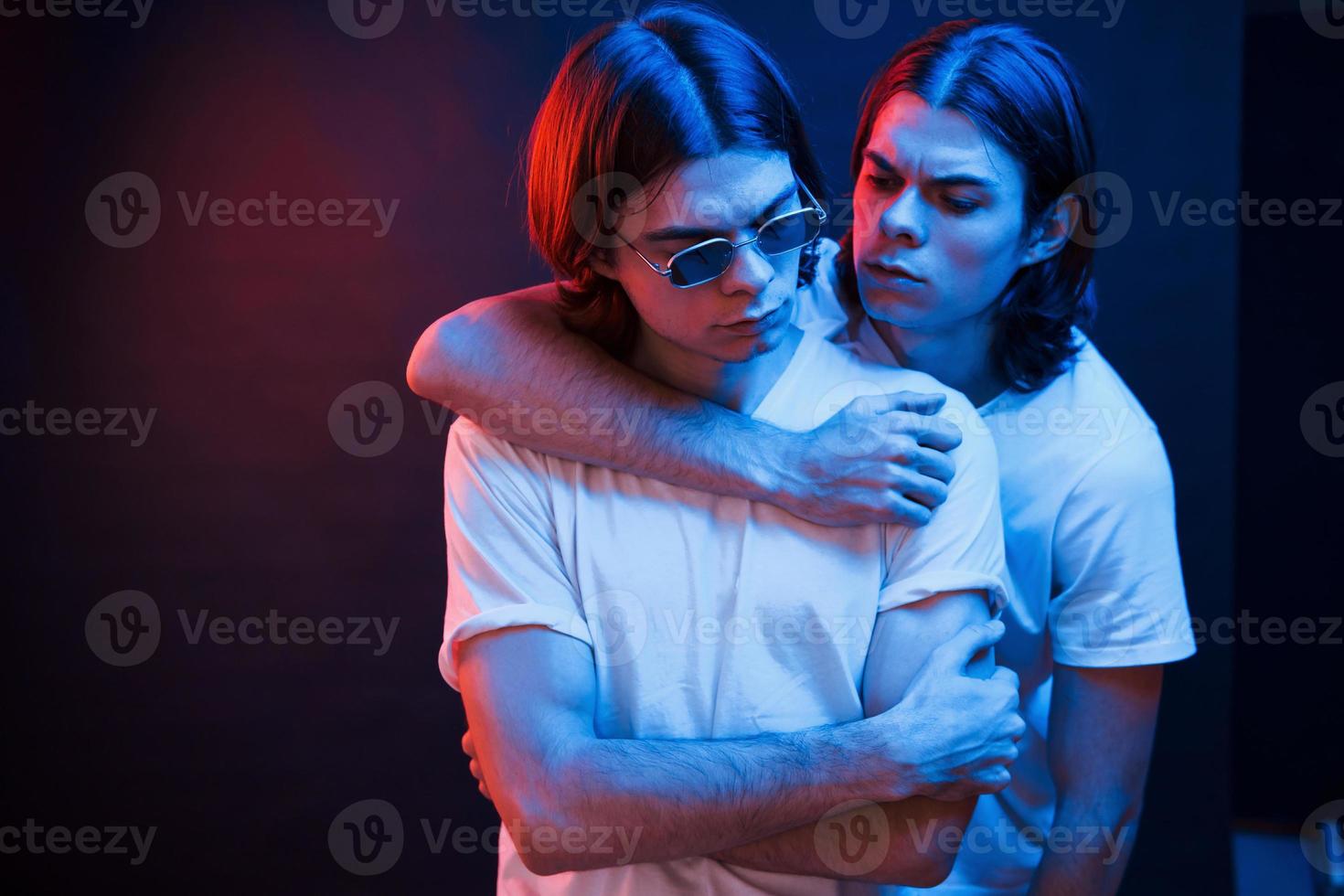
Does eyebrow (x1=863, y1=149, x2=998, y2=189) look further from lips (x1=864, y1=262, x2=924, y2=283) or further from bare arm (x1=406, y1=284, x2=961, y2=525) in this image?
bare arm (x1=406, y1=284, x2=961, y2=525)

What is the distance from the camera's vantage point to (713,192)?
157 cm

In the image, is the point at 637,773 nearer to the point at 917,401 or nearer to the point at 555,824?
the point at 555,824

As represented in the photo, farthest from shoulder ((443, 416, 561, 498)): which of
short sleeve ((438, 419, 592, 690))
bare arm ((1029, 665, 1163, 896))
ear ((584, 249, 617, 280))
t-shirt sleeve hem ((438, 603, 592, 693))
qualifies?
bare arm ((1029, 665, 1163, 896))

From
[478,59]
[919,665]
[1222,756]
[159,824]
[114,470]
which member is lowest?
[159,824]

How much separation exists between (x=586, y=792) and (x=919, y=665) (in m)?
0.46

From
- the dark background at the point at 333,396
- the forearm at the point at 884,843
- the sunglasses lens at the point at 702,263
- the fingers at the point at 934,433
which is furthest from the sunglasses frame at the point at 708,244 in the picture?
the dark background at the point at 333,396

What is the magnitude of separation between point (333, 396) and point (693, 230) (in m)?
1.74

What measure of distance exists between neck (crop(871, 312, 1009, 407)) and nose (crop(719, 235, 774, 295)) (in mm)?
432

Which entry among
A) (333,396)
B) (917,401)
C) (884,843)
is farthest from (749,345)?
(333,396)

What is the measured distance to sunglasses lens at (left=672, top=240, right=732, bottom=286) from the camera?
1.57 m

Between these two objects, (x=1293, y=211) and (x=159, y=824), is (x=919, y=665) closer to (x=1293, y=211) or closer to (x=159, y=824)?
(x=1293, y=211)

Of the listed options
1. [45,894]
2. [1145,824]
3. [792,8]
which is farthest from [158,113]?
[1145,824]

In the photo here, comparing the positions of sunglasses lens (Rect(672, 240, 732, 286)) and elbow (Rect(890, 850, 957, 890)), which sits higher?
sunglasses lens (Rect(672, 240, 732, 286))

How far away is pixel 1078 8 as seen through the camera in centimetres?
263
